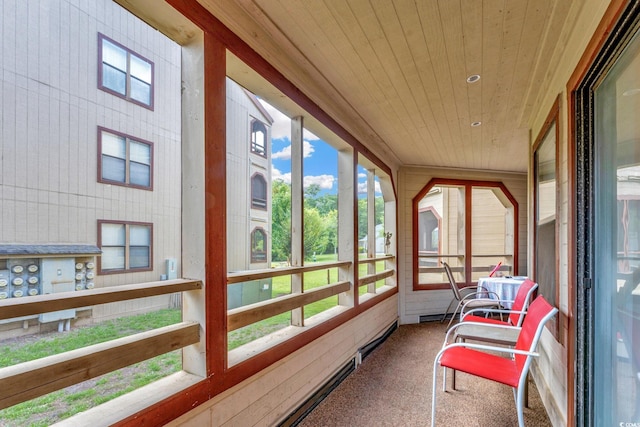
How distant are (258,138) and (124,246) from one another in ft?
5.13

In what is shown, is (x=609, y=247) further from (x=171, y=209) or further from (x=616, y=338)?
(x=171, y=209)

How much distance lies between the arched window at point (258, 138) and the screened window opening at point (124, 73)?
109cm

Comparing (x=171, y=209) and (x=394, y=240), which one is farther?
(x=394, y=240)

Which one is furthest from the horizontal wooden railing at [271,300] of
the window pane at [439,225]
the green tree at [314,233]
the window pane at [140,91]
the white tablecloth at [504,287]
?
the window pane at [439,225]

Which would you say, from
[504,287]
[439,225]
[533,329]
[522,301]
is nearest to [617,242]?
[533,329]

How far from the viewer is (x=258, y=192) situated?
8.52 ft

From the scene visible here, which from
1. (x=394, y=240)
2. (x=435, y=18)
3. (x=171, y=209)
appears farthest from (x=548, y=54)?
(x=394, y=240)

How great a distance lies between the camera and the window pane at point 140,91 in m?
1.31

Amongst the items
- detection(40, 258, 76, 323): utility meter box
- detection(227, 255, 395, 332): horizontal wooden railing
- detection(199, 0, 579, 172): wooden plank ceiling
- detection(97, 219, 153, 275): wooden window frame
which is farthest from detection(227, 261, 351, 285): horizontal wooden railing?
detection(199, 0, 579, 172): wooden plank ceiling

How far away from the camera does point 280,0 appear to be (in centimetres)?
156

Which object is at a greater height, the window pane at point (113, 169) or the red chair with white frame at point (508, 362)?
the window pane at point (113, 169)

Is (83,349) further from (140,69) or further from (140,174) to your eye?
(140,69)

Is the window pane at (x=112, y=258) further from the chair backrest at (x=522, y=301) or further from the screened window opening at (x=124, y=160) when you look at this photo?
the chair backrest at (x=522, y=301)

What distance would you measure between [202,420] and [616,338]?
1688 millimetres
